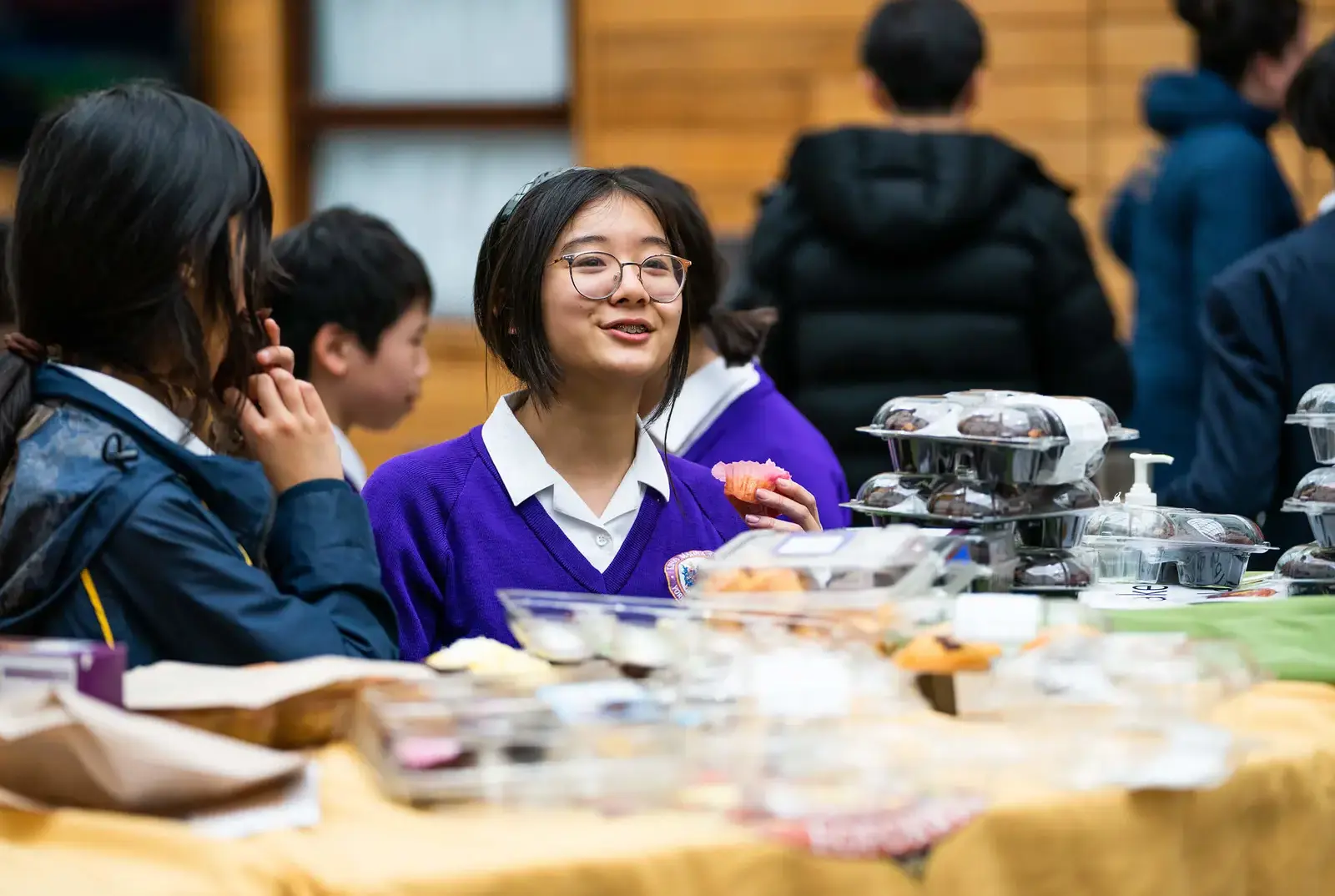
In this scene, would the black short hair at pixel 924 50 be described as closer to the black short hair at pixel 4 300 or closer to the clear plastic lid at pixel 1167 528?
the clear plastic lid at pixel 1167 528

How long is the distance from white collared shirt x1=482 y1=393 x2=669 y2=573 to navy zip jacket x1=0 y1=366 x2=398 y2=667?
40cm

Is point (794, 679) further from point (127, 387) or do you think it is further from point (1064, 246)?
point (1064, 246)

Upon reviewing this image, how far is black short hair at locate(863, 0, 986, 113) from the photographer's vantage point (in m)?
3.32

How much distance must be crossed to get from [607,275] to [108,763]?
3.07 ft

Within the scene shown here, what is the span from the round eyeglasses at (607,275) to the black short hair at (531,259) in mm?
49

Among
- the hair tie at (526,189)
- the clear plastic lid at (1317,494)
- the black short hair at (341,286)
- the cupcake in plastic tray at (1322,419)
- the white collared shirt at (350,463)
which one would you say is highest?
the hair tie at (526,189)

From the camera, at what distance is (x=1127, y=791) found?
1410 millimetres

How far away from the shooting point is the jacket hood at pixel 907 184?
3268mm

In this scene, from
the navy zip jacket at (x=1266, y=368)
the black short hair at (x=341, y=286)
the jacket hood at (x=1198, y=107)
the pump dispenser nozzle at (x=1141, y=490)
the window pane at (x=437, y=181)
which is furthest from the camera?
the window pane at (x=437, y=181)

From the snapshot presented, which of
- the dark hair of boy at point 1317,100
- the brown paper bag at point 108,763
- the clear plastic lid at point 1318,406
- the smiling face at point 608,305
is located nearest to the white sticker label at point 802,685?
the brown paper bag at point 108,763

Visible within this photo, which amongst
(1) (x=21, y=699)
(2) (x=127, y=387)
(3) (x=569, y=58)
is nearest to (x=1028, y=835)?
(1) (x=21, y=699)

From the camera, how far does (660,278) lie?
2002mm

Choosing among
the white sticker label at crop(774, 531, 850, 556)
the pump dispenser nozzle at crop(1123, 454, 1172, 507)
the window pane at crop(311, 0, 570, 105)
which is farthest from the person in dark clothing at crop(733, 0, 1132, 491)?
the window pane at crop(311, 0, 570, 105)

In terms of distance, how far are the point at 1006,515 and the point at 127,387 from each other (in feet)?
3.19
